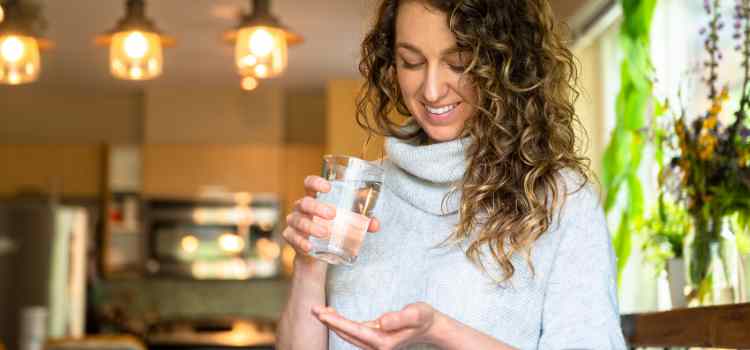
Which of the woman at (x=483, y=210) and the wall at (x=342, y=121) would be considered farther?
the wall at (x=342, y=121)

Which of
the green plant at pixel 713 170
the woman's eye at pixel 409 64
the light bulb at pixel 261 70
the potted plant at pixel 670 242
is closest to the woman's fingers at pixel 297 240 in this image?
the woman's eye at pixel 409 64

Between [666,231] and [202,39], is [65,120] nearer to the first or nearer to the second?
[202,39]

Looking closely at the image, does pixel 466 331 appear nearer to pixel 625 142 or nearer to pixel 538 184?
pixel 538 184

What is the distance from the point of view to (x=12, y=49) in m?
3.46

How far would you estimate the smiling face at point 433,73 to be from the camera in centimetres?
129

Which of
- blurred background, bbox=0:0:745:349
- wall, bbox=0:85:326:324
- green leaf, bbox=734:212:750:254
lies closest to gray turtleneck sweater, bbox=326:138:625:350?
green leaf, bbox=734:212:750:254

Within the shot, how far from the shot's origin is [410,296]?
1.34 m

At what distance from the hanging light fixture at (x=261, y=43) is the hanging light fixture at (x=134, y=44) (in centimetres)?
30

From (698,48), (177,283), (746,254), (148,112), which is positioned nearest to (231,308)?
(177,283)

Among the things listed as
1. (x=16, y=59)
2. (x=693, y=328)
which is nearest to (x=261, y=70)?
(x=16, y=59)

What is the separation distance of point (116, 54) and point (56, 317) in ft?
5.47

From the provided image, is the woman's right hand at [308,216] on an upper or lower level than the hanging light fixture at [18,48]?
lower

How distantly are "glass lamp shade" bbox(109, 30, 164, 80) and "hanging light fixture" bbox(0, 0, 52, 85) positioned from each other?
278 mm

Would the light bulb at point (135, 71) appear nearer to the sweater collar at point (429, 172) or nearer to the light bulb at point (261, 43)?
the light bulb at point (261, 43)
